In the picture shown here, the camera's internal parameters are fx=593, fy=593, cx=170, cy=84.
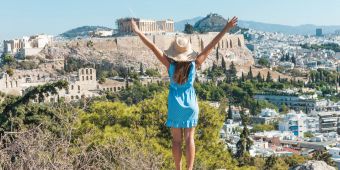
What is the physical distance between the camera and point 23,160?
5262mm

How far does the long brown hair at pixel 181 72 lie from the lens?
432 centimetres

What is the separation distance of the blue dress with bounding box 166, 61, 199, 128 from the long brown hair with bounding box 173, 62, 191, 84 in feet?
0.07

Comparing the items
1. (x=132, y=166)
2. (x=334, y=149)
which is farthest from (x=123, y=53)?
(x=132, y=166)

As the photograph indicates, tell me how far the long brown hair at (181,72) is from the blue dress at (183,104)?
23mm

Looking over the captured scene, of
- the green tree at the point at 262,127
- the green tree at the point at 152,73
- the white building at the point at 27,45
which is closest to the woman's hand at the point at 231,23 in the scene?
the green tree at the point at 262,127

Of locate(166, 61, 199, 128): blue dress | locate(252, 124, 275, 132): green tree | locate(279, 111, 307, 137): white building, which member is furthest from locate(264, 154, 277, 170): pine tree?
locate(279, 111, 307, 137): white building

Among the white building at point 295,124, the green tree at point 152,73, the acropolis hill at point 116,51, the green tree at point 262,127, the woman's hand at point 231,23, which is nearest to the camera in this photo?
the woman's hand at point 231,23

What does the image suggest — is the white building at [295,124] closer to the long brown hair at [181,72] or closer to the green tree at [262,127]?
the green tree at [262,127]

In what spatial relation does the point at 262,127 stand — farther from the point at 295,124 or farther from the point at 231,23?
the point at 231,23

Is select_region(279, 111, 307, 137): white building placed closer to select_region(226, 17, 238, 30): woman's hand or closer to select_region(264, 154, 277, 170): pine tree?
select_region(264, 154, 277, 170): pine tree

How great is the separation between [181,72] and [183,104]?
0.77 feet

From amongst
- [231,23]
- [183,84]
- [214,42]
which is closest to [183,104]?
[183,84]

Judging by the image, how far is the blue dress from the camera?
4316mm

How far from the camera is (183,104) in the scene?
431 centimetres
